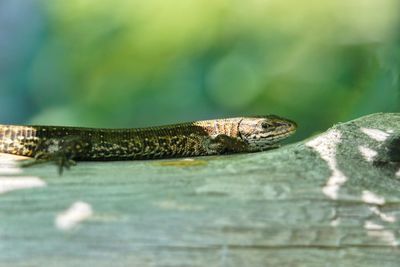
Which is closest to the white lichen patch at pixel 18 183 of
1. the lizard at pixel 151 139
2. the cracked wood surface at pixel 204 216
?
the cracked wood surface at pixel 204 216

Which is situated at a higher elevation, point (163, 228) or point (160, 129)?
point (160, 129)

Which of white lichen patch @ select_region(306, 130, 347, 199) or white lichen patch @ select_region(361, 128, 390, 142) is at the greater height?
white lichen patch @ select_region(361, 128, 390, 142)

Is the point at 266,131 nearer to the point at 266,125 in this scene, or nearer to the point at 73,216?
the point at 266,125

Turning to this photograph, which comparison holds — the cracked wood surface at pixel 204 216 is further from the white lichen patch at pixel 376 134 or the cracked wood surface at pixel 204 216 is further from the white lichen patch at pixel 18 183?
the white lichen patch at pixel 376 134

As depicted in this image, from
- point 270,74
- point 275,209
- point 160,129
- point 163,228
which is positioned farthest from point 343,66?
point 163,228

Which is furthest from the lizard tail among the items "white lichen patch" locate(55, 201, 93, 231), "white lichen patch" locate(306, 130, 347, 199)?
"white lichen patch" locate(306, 130, 347, 199)

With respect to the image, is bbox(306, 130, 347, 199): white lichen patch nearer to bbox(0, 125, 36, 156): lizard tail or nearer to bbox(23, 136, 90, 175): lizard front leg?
bbox(23, 136, 90, 175): lizard front leg

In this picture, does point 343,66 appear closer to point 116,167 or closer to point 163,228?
point 116,167

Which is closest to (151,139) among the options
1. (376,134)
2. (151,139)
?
(151,139)
